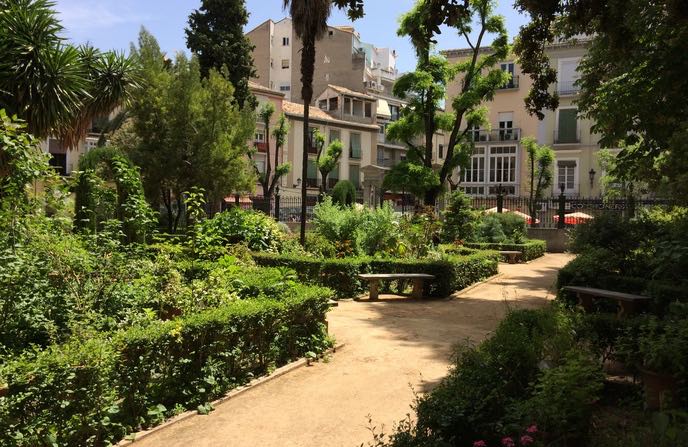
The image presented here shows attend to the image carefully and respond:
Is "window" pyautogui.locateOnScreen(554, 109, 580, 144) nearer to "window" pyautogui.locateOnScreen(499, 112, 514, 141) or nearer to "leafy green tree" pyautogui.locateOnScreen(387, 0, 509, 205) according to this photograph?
"window" pyautogui.locateOnScreen(499, 112, 514, 141)

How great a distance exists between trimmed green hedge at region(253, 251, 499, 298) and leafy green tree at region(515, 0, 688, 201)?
4079 mm

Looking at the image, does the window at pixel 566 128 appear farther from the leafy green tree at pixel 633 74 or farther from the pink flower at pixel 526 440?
the pink flower at pixel 526 440

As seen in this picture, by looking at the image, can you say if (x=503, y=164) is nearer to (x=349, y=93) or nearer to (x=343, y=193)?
(x=349, y=93)

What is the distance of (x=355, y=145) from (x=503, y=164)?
1400cm

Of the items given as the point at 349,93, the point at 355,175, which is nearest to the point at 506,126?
the point at 349,93

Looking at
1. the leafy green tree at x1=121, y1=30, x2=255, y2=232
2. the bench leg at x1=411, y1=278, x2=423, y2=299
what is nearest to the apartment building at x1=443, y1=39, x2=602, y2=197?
the leafy green tree at x1=121, y1=30, x2=255, y2=232

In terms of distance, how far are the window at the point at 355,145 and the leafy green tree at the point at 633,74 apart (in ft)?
129

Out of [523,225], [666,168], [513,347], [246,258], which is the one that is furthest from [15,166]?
[523,225]

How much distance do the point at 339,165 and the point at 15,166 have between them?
45.4 m

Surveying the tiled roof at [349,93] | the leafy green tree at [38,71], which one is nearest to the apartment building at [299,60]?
the tiled roof at [349,93]

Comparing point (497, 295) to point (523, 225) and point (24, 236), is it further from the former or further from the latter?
point (523, 225)

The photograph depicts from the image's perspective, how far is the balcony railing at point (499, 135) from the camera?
4372cm

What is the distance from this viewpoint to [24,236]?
5.38 metres

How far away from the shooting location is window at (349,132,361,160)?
5084 centimetres
